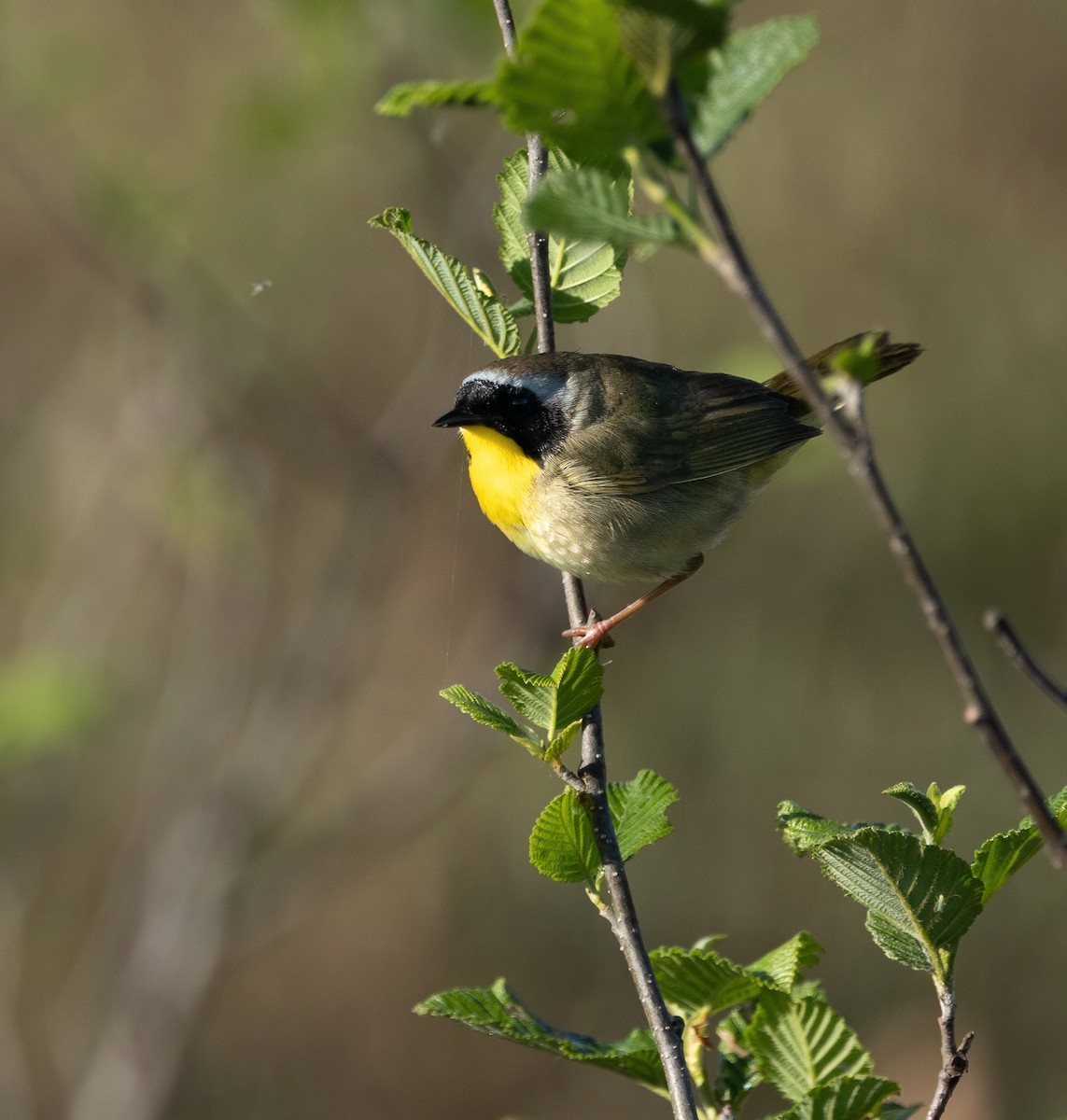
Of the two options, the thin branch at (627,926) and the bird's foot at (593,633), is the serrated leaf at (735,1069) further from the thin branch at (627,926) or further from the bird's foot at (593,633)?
the bird's foot at (593,633)

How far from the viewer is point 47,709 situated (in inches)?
162

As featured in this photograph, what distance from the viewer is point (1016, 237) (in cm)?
756

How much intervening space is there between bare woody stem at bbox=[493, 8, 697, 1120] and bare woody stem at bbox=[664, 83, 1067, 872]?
1.32 ft

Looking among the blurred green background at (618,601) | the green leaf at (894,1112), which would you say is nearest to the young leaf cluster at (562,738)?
the green leaf at (894,1112)

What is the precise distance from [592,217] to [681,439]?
2.23m

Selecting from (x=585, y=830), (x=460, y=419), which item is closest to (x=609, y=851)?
(x=585, y=830)

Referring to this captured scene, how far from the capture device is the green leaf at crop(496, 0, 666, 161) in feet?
2.78

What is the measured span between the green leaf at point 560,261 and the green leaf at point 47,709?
9.23ft

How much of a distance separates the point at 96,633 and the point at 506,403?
3345 mm

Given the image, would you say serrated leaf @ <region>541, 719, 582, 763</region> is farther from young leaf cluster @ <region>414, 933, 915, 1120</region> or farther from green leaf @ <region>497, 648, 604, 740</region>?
young leaf cluster @ <region>414, 933, 915, 1120</region>

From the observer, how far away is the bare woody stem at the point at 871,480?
2.47ft

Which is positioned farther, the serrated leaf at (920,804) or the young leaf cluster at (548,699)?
the young leaf cluster at (548,699)

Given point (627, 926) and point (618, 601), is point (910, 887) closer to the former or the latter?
point (627, 926)

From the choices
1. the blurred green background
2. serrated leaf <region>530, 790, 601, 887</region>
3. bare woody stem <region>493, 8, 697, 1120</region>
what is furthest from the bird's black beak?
the blurred green background
